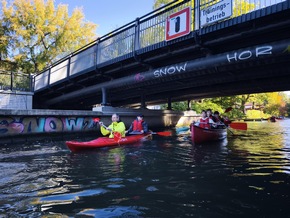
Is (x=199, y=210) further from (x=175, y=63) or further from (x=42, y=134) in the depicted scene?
(x=42, y=134)

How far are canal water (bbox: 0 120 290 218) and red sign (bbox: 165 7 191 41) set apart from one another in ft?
17.7

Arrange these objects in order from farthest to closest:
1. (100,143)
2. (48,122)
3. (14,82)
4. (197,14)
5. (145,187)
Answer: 1. (14,82)
2. (48,122)
3. (197,14)
4. (100,143)
5. (145,187)

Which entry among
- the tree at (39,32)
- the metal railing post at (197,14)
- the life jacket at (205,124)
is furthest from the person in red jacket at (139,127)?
the tree at (39,32)

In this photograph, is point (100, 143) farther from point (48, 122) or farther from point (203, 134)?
point (48, 122)

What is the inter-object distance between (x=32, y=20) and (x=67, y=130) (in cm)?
1675

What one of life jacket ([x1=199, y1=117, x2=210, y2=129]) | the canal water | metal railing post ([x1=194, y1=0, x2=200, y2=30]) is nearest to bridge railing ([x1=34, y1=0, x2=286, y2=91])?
metal railing post ([x1=194, y1=0, x2=200, y2=30])

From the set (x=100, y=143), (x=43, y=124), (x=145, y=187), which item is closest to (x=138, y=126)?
(x=100, y=143)

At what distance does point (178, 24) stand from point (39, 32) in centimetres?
2020

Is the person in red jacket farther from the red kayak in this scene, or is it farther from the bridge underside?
the bridge underside

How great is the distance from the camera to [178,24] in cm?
1077

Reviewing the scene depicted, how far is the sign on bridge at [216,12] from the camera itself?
9.05 m

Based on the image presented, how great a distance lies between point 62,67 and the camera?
723 inches

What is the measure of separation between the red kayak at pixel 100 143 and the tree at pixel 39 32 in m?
20.0

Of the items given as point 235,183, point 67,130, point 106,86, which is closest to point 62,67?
point 106,86
